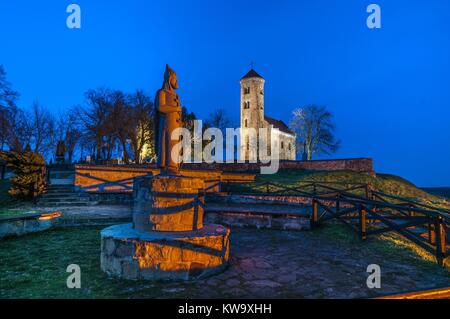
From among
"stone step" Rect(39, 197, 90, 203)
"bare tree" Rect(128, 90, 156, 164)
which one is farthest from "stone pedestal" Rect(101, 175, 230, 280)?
"bare tree" Rect(128, 90, 156, 164)

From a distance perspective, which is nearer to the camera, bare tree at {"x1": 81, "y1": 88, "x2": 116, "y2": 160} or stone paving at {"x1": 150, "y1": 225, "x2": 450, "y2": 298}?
stone paving at {"x1": 150, "y1": 225, "x2": 450, "y2": 298}

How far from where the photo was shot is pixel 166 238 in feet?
14.6

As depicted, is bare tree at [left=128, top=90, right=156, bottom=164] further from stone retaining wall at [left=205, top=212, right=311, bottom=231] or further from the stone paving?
the stone paving

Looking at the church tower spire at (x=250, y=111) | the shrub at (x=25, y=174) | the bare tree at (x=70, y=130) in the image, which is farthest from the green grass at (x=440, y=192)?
the bare tree at (x=70, y=130)

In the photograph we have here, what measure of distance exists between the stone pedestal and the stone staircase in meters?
9.22

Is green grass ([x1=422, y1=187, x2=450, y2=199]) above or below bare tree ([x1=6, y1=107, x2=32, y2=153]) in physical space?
below

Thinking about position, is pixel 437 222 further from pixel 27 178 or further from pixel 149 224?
pixel 27 178

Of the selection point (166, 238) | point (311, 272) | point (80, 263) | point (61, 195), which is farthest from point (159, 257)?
point (61, 195)

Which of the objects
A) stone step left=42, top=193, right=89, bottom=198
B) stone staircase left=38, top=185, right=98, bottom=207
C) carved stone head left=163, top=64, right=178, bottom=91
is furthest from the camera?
stone step left=42, top=193, right=89, bottom=198

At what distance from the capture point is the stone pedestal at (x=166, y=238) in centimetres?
439

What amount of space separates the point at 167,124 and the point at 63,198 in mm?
10431

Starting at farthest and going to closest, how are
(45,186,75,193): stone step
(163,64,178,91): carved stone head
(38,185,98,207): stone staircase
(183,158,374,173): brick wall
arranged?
(183,158,374,173): brick wall
(45,186,75,193): stone step
(38,185,98,207): stone staircase
(163,64,178,91): carved stone head

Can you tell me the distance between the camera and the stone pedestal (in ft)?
14.4

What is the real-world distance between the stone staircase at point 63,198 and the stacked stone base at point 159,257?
982 cm
